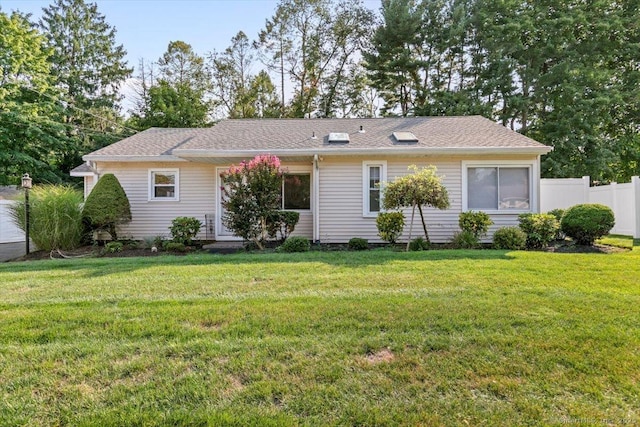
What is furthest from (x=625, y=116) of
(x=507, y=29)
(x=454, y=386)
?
(x=454, y=386)

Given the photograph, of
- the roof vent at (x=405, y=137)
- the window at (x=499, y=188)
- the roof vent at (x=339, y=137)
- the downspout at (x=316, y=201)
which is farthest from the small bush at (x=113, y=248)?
the window at (x=499, y=188)

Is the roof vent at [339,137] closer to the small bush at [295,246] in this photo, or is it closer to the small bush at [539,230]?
the small bush at [295,246]

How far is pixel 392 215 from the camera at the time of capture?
9.25 m

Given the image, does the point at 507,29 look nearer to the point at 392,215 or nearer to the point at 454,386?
the point at 392,215

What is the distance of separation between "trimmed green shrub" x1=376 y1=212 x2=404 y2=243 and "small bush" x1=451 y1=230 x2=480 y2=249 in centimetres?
143

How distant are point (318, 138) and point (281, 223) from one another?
3095 millimetres

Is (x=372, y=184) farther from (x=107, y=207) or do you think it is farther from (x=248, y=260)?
(x=107, y=207)

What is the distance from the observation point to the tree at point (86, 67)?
23.1 metres

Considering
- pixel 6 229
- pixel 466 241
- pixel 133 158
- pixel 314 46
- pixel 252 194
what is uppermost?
pixel 314 46

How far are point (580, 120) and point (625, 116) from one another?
3663mm

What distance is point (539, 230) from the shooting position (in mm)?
8617

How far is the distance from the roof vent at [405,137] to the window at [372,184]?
3.14 feet

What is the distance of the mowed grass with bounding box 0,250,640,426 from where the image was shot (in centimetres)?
217

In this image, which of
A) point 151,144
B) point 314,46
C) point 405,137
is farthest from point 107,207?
point 314,46
